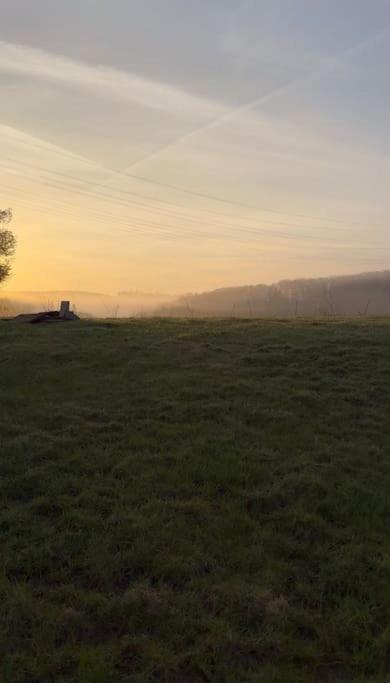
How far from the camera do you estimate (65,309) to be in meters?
19.5

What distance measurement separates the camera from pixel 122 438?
8.19 meters

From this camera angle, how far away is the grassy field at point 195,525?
4254 mm

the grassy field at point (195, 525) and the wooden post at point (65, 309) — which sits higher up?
the wooden post at point (65, 309)

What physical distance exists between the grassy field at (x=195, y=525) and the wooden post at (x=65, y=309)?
24.3 ft

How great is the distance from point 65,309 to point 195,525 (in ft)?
47.1

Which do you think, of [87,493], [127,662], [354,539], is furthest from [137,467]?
[127,662]

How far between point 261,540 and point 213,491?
3.44ft

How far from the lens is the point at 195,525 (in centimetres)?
593

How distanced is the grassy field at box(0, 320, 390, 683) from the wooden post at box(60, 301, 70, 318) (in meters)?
7.41

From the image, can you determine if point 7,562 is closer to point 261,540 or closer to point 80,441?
point 261,540

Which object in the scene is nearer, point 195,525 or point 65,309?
point 195,525

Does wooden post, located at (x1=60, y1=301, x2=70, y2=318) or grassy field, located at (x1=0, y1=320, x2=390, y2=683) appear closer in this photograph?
grassy field, located at (x1=0, y1=320, x2=390, y2=683)

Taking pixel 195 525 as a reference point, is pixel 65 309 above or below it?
above

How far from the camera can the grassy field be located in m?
4.25
